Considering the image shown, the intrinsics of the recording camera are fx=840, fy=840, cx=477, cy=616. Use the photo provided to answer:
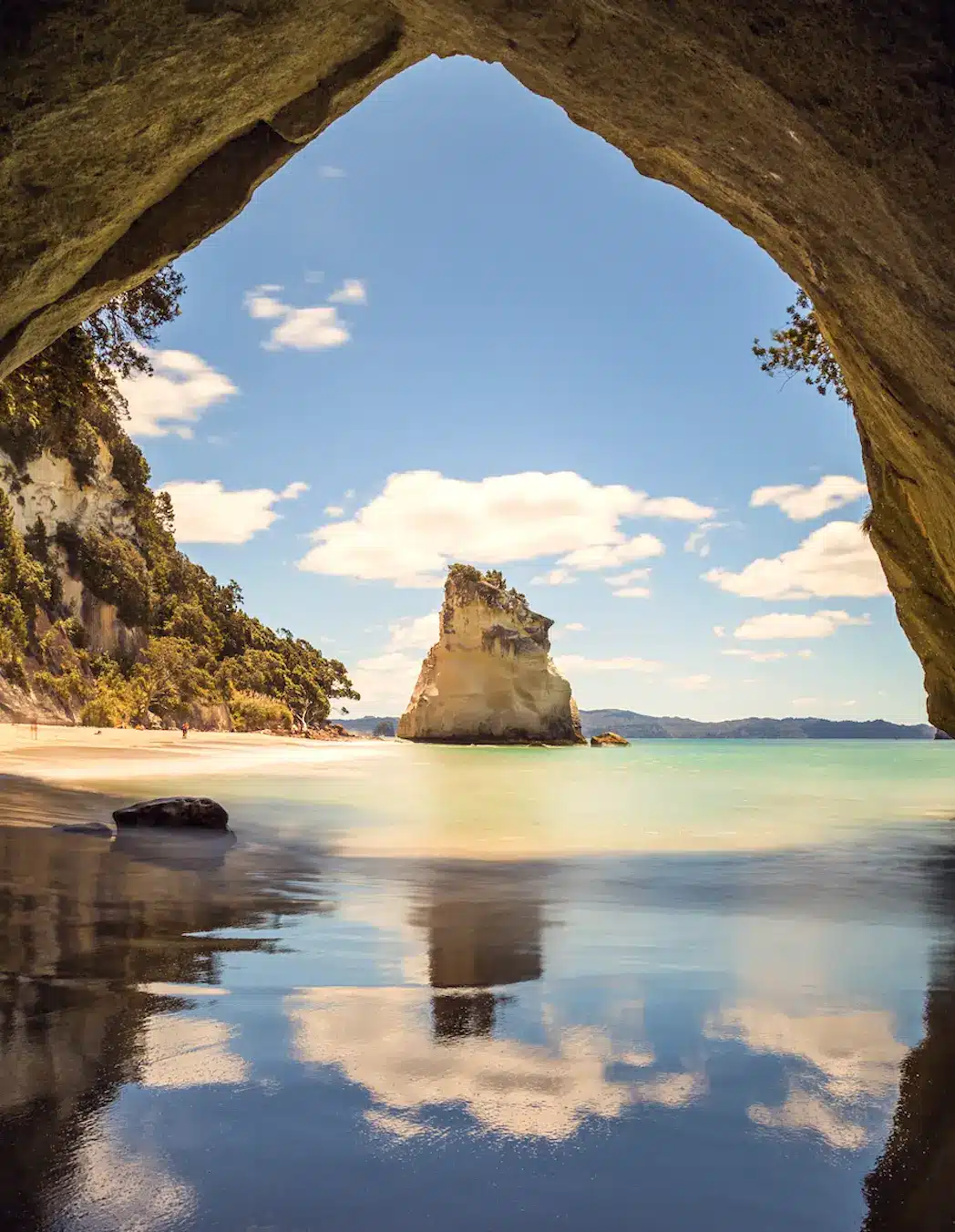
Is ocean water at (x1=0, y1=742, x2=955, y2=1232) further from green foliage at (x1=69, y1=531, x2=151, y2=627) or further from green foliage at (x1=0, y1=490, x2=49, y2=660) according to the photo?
green foliage at (x1=69, y1=531, x2=151, y2=627)

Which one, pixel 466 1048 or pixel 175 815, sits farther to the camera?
pixel 175 815

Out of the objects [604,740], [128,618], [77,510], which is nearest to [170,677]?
[128,618]

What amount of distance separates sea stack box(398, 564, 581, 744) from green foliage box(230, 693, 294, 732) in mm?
19473

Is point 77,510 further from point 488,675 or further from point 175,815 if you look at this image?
point 175,815

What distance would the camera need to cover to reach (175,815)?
10492 mm

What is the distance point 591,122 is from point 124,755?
78.3 feet

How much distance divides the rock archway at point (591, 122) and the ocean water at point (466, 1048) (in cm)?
320

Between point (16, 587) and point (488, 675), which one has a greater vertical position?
point (16, 587)

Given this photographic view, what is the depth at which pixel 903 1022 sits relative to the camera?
403cm

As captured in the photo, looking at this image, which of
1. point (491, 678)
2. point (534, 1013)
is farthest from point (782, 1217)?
point (491, 678)

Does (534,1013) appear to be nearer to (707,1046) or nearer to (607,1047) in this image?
(607,1047)

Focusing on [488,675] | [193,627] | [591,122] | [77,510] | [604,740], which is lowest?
[604,740]

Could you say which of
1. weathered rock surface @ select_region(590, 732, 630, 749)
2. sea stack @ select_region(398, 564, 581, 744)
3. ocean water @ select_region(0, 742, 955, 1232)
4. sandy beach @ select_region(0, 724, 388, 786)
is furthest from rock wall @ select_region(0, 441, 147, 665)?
weathered rock surface @ select_region(590, 732, 630, 749)

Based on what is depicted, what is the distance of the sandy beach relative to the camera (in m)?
18.8
